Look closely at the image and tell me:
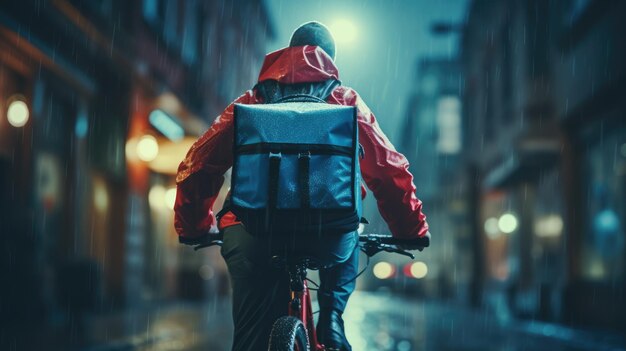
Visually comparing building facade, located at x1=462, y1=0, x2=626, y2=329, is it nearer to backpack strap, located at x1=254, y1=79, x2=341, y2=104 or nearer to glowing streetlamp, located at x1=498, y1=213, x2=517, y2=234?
glowing streetlamp, located at x1=498, y1=213, x2=517, y2=234

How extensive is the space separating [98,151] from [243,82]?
1921cm

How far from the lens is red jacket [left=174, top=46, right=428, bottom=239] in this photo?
10.3 feet

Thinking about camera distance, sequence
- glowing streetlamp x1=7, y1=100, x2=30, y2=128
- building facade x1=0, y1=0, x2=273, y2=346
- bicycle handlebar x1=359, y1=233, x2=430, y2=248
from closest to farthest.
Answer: bicycle handlebar x1=359, y1=233, x2=430, y2=248 < building facade x1=0, y1=0, x2=273, y2=346 < glowing streetlamp x1=7, y1=100, x2=30, y2=128

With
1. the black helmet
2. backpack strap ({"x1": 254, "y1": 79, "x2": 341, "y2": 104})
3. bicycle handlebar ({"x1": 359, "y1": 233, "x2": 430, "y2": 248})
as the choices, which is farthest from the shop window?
backpack strap ({"x1": 254, "y1": 79, "x2": 341, "y2": 104})

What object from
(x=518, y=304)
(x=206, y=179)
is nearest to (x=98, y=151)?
(x=518, y=304)

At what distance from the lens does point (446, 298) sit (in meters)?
34.4

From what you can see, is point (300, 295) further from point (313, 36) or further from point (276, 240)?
point (313, 36)

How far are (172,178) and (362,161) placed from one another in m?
20.5

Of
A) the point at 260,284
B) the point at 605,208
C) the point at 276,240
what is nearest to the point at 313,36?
the point at 276,240

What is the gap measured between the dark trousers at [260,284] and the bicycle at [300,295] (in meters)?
0.07

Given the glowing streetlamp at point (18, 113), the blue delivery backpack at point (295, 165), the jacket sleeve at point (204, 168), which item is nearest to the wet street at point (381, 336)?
the glowing streetlamp at point (18, 113)

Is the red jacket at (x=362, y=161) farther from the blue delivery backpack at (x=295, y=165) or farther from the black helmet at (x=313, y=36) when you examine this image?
the blue delivery backpack at (x=295, y=165)

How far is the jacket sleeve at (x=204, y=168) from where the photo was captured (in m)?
3.16

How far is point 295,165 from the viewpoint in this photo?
285 centimetres
